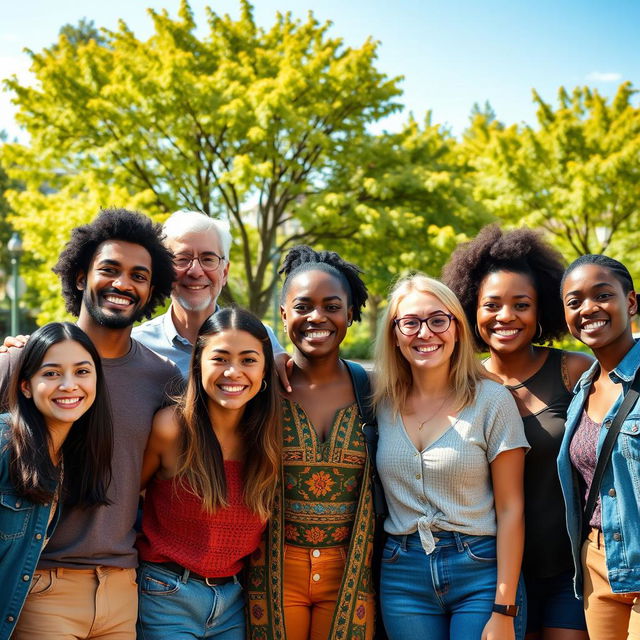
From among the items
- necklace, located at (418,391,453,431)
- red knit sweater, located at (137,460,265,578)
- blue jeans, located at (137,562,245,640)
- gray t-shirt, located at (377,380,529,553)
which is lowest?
blue jeans, located at (137,562,245,640)

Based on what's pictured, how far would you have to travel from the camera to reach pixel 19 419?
3105mm

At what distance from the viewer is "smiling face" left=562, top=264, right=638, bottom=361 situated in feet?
11.4

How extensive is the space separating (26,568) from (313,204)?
13323 mm

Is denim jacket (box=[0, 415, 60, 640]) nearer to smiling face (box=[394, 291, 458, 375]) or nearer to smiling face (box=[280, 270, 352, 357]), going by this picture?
smiling face (box=[280, 270, 352, 357])

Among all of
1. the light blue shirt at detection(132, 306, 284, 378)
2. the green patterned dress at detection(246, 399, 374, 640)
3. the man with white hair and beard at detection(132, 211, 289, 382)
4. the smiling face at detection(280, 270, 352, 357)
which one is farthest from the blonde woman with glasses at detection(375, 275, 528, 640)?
the man with white hair and beard at detection(132, 211, 289, 382)

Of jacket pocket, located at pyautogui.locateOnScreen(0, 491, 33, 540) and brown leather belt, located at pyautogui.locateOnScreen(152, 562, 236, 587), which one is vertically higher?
jacket pocket, located at pyautogui.locateOnScreen(0, 491, 33, 540)

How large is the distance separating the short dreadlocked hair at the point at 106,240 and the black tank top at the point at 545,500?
2351 millimetres

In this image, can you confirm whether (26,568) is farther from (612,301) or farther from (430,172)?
(430,172)

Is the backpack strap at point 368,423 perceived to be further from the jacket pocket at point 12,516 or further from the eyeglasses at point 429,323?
the jacket pocket at point 12,516

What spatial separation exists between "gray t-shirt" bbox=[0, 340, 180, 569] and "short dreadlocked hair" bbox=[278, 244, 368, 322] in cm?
95

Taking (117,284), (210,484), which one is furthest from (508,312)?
(117,284)

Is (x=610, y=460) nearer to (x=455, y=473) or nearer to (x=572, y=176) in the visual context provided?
(x=455, y=473)

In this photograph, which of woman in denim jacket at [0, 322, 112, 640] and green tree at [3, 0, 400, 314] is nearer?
woman in denim jacket at [0, 322, 112, 640]

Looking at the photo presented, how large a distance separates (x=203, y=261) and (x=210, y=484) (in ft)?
6.50
